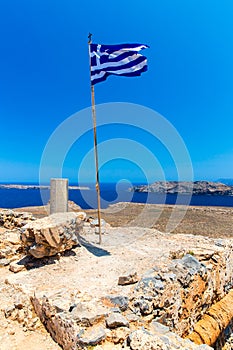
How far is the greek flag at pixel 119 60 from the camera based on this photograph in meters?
8.78

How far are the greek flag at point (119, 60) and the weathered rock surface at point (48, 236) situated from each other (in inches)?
217

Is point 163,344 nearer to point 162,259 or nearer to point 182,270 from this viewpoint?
point 182,270

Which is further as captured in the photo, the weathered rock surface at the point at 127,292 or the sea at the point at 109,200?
the sea at the point at 109,200

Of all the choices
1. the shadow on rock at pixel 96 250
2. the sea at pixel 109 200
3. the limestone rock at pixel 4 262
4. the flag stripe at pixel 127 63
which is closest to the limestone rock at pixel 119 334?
the shadow on rock at pixel 96 250

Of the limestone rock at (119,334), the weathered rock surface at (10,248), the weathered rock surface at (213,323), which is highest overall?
the weathered rock surface at (10,248)

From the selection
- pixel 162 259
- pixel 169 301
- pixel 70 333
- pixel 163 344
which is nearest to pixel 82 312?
pixel 70 333

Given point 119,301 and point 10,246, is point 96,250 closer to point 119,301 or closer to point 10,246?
point 10,246

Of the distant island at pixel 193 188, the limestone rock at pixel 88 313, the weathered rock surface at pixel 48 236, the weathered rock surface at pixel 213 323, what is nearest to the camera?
the limestone rock at pixel 88 313

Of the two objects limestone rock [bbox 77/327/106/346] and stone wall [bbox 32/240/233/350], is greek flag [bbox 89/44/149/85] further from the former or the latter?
limestone rock [bbox 77/327/106/346]

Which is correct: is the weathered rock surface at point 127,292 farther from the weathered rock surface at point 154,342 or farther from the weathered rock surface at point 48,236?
the weathered rock surface at point 48,236

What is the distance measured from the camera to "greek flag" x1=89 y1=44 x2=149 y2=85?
346 inches

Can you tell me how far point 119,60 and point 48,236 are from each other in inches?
257

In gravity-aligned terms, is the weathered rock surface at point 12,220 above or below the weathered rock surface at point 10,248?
Answer: above

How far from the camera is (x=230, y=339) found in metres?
8.24
